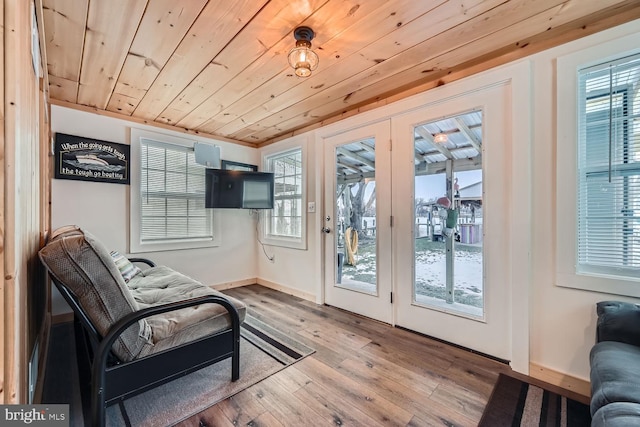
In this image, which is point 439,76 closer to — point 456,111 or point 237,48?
point 456,111

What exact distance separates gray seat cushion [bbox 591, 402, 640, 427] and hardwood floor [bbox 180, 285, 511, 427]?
64 centimetres

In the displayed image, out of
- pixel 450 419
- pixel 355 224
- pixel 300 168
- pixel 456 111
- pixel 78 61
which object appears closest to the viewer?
pixel 450 419

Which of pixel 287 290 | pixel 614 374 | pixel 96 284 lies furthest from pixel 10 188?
pixel 287 290

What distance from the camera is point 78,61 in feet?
6.47

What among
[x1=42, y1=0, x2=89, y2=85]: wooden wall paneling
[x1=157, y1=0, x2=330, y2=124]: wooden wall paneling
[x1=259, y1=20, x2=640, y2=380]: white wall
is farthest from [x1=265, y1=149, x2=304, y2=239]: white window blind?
[x1=259, y1=20, x2=640, y2=380]: white wall

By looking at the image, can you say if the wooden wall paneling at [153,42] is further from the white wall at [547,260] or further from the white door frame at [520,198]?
the white wall at [547,260]

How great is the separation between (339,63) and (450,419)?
94.1 inches

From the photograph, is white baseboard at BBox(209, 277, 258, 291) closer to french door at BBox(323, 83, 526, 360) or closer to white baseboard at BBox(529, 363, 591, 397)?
french door at BBox(323, 83, 526, 360)

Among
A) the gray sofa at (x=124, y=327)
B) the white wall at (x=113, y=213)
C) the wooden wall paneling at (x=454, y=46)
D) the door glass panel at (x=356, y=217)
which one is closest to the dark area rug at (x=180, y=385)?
the gray sofa at (x=124, y=327)

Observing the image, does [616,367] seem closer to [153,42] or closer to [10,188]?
[10,188]

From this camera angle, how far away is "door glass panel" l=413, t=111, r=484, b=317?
209cm

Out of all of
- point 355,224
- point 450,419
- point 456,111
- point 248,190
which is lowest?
point 450,419

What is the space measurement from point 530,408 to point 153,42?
322 cm

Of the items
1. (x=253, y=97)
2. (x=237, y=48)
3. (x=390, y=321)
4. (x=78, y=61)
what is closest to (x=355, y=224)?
(x=390, y=321)
